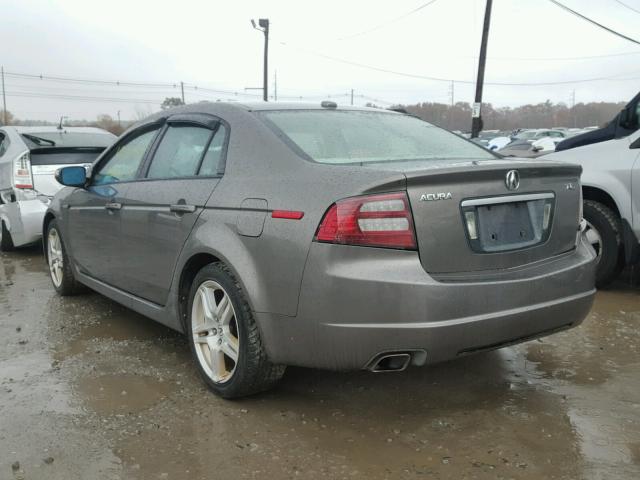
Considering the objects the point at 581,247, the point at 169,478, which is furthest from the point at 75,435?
the point at 581,247

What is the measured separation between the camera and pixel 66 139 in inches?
290

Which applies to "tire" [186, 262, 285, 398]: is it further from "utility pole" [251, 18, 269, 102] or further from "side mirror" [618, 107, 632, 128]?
"utility pole" [251, 18, 269, 102]

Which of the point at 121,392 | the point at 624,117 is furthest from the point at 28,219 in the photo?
the point at 624,117

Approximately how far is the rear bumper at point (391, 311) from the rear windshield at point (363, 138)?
64 centimetres

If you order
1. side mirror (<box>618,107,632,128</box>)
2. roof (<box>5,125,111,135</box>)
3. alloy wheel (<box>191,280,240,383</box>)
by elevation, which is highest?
side mirror (<box>618,107,632,128</box>)

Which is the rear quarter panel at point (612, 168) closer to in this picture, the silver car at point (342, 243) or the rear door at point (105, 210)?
the silver car at point (342, 243)

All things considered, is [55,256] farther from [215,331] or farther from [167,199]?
[215,331]

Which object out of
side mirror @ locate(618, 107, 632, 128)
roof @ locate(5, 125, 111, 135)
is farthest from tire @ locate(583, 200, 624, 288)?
roof @ locate(5, 125, 111, 135)

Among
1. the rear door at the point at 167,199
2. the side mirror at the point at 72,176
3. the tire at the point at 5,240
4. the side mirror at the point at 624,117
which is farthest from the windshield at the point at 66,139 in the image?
the side mirror at the point at 624,117

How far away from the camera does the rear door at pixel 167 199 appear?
10.9 ft

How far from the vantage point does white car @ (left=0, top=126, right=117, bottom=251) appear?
678 centimetres

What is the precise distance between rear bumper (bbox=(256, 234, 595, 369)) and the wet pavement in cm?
41

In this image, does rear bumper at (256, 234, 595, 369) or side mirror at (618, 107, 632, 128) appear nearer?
rear bumper at (256, 234, 595, 369)

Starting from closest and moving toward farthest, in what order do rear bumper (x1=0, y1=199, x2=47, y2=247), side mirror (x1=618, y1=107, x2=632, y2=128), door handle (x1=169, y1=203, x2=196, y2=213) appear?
door handle (x1=169, y1=203, x2=196, y2=213), side mirror (x1=618, y1=107, x2=632, y2=128), rear bumper (x1=0, y1=199, x2=47, y2=247)
